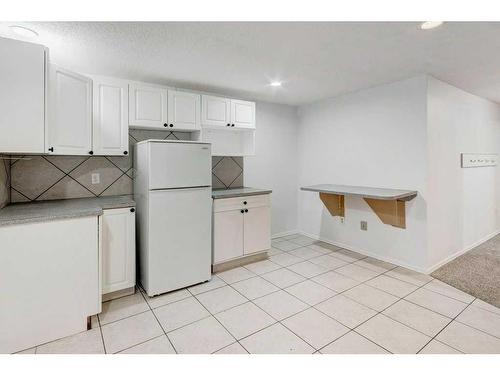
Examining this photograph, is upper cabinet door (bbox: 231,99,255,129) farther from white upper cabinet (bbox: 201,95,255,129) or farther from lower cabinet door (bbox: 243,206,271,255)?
lower cabinet door (bbox: 243,206,271,255)

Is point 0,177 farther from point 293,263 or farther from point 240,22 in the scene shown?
point 293,263

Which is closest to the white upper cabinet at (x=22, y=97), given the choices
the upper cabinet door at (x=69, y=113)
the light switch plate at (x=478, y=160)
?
the upper cabinet door at (x=69, y=113)

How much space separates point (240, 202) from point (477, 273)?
2.76 metres

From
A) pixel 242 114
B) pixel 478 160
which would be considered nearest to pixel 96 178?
pixel 242 114

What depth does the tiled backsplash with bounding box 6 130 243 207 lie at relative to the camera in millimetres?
2469

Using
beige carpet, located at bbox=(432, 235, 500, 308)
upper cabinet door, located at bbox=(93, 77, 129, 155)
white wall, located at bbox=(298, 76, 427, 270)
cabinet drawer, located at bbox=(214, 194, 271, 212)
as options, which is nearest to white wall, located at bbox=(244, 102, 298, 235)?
white wall, located at bbox=(298, 76, 427, 270)

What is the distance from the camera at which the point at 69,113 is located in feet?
7.59

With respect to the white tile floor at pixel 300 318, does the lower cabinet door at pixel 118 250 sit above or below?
above

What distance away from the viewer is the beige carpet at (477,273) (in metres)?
2.50

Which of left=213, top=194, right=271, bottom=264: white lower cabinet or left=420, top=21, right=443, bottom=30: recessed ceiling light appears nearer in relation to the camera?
left=420, top=21, right=443, bottom=30: recessed ceiling light

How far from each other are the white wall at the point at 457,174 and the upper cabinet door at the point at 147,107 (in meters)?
2.91

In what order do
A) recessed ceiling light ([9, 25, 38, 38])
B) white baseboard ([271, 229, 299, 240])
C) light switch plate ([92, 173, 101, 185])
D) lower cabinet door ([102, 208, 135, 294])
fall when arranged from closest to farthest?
1. recessed ceiling light ([9, 25, 38, 38])
2. lower cabinet door ([102, 208, 135, 294])
3. light switch plate ([92, 173, 101, 185])
4. white baseboard ([271, 229, 299, 240])

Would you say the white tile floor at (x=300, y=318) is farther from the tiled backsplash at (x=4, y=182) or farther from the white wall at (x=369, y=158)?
the tiled backsplash at (x=4, y=182)

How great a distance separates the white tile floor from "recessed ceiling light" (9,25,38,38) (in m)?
2.21
